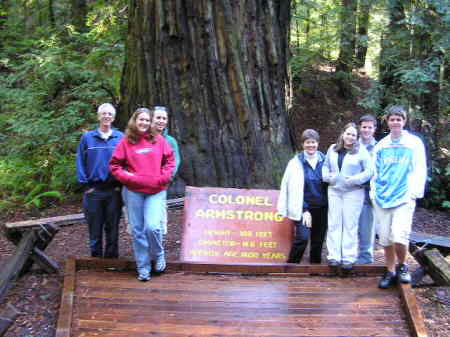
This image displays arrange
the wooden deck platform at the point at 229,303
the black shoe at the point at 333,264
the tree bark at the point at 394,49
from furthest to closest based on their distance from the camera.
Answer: the tree bark at the point at 394,49, the black shoe at the point at 333,264, the wooden deck platform at the point at 229,303

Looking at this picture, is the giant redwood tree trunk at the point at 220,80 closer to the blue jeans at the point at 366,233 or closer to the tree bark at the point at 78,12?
the blue jeans at the point at 366,233

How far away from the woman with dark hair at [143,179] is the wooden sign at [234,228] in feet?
2.10

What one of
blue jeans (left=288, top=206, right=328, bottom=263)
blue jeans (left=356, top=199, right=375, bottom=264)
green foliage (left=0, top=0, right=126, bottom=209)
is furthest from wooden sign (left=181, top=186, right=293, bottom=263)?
green foliage (left=0, top=0, right=126, bottom=209)

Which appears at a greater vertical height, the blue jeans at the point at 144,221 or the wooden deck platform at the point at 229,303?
the blue jeans at the point at 144,221

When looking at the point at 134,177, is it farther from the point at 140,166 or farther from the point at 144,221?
the point at 144,221

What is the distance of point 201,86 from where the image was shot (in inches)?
241

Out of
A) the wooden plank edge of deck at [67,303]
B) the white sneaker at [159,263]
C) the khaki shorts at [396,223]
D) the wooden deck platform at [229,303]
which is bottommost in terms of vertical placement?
the wooden deck platform at [229,303]

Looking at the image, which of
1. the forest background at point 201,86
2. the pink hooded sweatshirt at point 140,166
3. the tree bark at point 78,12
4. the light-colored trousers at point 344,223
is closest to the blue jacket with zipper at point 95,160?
the pink hooded sweatshirt at point 140,166

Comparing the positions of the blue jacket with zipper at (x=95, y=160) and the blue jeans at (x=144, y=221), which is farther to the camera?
the blue jacket with zipper at (x=95, y=160)

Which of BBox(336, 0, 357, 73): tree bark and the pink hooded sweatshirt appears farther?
BBox(336, 0, 357, 73): tree bark

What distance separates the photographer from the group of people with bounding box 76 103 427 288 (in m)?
4.08

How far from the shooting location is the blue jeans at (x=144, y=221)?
4250mm

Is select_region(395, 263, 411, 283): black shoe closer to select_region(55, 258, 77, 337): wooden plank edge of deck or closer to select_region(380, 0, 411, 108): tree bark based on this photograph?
select_region(55, 258, 77, 337): wooden plank edge of deck

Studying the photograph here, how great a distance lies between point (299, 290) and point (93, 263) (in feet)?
6.55
